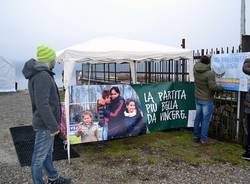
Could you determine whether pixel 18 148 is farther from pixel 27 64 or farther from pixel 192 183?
pixel 192 183

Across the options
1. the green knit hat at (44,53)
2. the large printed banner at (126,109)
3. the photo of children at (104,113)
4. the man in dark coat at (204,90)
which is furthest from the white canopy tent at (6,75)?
the green knit hat at (44,53)

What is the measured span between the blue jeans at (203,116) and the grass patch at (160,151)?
26 cm

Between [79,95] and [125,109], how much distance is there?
3.71 ft

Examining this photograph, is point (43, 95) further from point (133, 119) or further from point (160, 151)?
point (160, 151)

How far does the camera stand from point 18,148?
7.31m

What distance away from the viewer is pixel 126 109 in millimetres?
7078

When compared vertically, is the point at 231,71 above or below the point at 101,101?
above

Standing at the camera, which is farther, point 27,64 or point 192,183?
point 192,183

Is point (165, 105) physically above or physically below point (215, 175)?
above

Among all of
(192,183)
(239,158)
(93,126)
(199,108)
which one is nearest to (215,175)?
(192,183)

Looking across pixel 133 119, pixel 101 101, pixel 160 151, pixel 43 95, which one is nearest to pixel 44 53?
pixel 43 95

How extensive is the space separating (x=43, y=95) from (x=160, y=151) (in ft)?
11.8

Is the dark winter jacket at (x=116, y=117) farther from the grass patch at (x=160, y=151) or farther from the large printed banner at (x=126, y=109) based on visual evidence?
the grass patch at (x=160, y=151)

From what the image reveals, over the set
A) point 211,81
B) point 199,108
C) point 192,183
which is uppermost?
point 211,81
